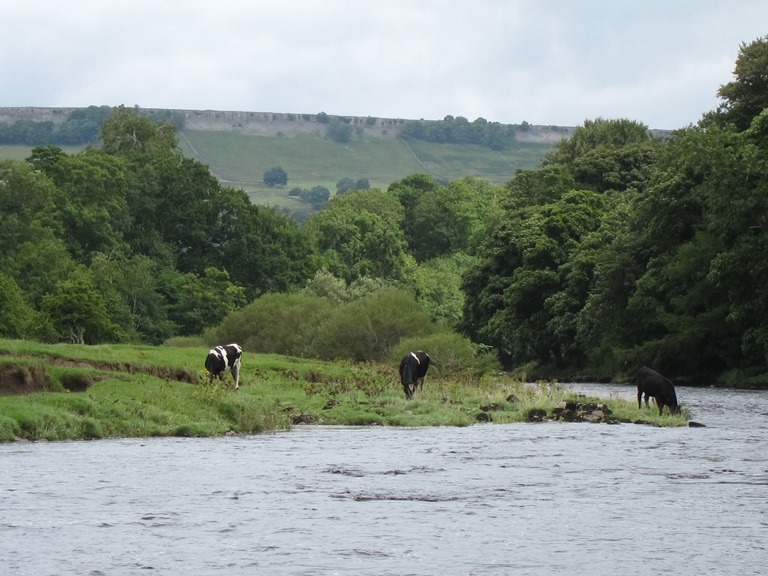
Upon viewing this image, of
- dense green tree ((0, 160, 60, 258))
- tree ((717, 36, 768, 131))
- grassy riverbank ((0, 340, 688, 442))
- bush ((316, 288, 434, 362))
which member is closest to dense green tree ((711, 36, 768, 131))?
tree ((717, 36, 768, 131))

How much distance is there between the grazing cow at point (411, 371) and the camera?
5031 centimetres

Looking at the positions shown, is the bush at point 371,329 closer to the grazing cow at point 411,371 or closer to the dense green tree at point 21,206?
the grazing cow at point 411,371

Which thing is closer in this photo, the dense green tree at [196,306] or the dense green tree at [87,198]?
the dense green tree at [87,198]

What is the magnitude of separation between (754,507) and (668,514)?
1.68 metres

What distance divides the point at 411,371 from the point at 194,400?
12.2 metres

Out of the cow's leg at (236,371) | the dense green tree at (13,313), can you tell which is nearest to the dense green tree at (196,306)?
the dense green tree at (13,313)

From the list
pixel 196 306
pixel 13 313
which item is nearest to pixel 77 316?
pixel 13 313

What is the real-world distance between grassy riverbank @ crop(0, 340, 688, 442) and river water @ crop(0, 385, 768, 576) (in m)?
1.54

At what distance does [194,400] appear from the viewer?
40.3m

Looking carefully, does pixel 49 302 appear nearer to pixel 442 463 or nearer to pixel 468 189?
pixel 442 463

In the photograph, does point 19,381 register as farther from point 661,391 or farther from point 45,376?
point 661,391

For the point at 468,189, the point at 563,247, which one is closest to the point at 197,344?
the point at 563,247

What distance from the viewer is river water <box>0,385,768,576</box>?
1938 cm

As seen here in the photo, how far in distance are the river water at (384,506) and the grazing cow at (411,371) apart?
1410 cm
